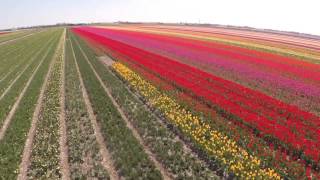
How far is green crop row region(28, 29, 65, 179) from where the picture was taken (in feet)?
39.3

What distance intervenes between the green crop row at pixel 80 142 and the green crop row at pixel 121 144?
0.62 metres

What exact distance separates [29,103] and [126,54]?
21.2 meters

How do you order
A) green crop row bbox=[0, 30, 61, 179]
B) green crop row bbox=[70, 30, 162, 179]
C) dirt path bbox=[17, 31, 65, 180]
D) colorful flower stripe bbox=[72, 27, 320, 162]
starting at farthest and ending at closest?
colorful flower stripe bbox=[72, 27, 320, 162], green crop row bbox=[0, 30, 61, 179], dirt path bbox=[17, 31, 65, 180], green crop row bbox=[70, 30, 162, 179]

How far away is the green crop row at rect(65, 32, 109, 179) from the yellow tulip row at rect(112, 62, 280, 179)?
4.16 meters

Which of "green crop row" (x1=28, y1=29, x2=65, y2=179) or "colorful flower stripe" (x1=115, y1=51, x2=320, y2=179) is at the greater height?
"colorful flower stripe" (x1=115, y1=51, x2=320, y2=179)

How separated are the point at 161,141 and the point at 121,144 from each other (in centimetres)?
178

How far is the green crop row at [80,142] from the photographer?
11.9m

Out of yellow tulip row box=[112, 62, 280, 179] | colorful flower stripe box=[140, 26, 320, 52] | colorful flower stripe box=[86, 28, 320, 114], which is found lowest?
colorful flower stripe box=[140, 26, 320, 52]

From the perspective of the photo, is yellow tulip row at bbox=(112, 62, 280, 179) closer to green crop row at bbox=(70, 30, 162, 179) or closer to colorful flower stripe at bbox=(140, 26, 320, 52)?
green crop row at bbox=(70, 30, 162, 179)

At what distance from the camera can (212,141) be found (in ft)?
44.4

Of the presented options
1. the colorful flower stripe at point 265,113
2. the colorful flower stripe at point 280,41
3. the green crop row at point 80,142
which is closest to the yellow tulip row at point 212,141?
the colorful flower stripe at point 265,113

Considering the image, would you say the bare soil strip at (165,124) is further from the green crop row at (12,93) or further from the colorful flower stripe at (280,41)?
the colorful flower stripe at (280,41)

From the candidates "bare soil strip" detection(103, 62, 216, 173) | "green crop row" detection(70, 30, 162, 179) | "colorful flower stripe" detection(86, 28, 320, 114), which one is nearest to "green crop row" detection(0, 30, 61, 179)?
"green crop row" detection(70, 30, 162, 179)

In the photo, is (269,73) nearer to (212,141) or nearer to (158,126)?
(158,126)
